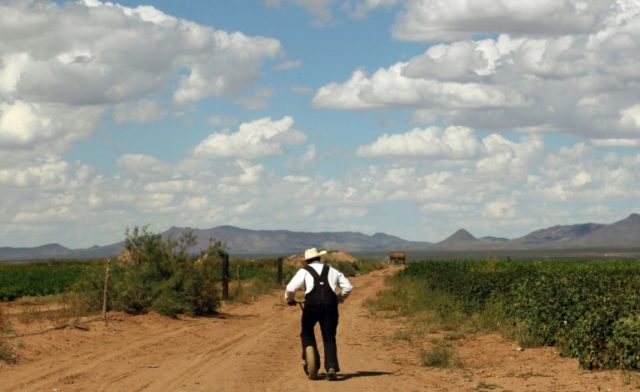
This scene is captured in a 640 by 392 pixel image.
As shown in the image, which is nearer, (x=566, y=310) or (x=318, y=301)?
(x=318, y=301)

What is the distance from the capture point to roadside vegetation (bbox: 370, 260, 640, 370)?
636 inches

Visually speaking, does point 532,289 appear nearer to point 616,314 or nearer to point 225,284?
point 616,314

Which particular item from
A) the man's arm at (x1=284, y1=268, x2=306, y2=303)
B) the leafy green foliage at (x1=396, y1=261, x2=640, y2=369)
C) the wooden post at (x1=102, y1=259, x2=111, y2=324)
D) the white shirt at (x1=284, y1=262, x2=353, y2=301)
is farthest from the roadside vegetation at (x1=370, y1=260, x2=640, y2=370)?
the wooden post at (x1=102, y1=259, x2=111, y2=324)

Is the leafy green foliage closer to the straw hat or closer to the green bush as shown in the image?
the straw hat

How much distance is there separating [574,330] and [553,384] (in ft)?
8.52

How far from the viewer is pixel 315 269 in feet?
52.0

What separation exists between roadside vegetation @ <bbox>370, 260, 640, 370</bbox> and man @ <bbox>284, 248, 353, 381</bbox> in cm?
354

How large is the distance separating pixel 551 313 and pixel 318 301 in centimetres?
670

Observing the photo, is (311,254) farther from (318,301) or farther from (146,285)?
(146,285)

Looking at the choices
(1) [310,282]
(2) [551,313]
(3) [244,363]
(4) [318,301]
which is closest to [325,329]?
(4) [318,301]

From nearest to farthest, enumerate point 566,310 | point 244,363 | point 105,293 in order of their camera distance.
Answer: point 244,363 → point 566,310 → point 105,293

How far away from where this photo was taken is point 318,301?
15.7m

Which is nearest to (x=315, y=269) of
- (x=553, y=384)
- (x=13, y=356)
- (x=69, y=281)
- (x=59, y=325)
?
(x=553, y=384)

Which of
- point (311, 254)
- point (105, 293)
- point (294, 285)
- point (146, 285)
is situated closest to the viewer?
point (294, 285)
